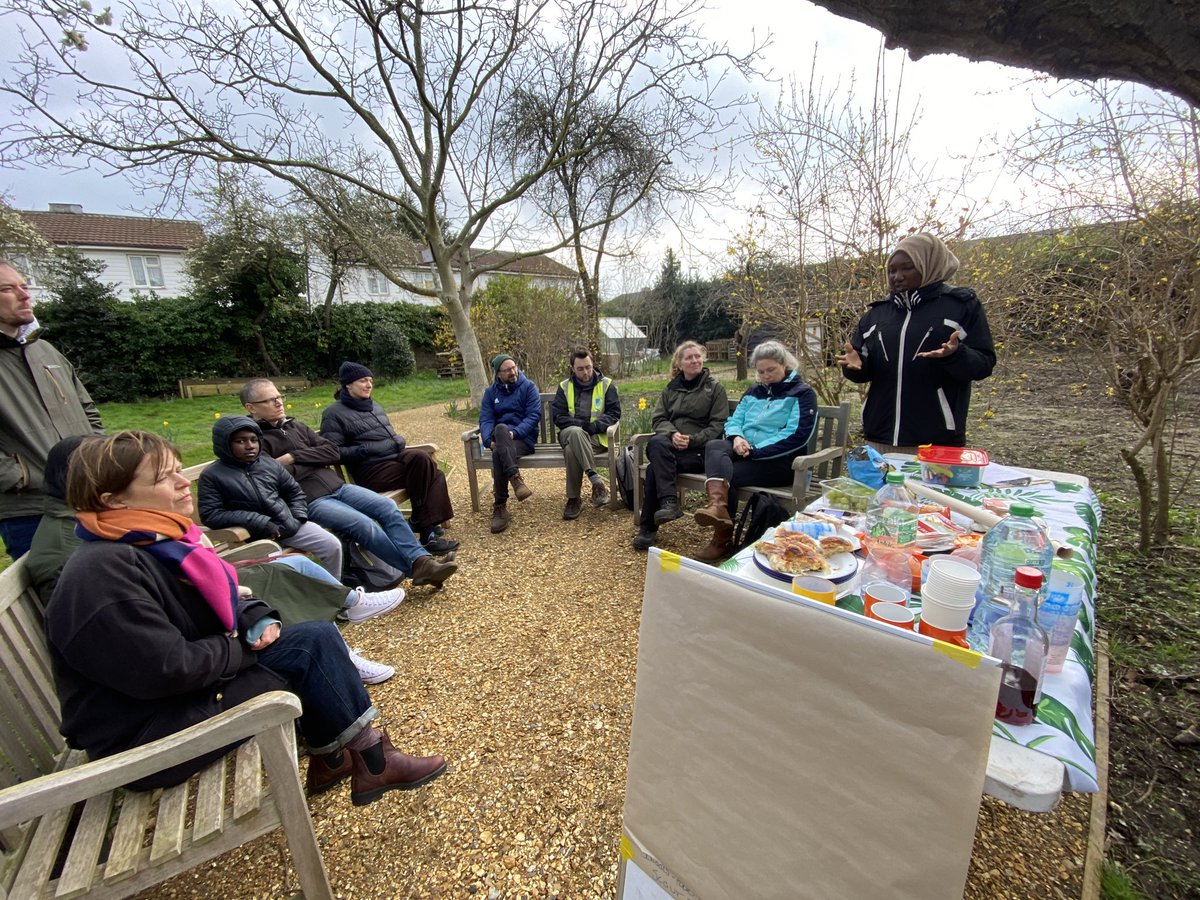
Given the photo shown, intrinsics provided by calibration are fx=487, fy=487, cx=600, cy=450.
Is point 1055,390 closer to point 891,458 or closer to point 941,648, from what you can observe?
point 891,458

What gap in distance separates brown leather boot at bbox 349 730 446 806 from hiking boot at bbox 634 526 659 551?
200 cm

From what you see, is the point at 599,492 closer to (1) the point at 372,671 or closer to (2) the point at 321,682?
(1) the point at 372,671

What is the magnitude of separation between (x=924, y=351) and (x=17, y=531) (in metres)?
4.28

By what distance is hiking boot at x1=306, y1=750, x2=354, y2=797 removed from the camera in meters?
1.78

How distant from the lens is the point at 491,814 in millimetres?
1707

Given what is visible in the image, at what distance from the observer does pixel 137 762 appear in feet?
3.52

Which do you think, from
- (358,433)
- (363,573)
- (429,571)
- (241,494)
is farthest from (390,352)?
(429,571)

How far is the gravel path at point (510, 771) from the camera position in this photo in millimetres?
1492

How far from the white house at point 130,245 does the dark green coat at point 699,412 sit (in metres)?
24.2

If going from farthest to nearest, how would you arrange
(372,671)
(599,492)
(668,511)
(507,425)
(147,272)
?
1. (147,272)
2. (599,492)
3. (507,425)
4. (668,511)
5. (372,671)

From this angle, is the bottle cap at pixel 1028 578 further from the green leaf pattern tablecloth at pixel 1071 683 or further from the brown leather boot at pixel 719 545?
the brown leather boot at pixel 719 545

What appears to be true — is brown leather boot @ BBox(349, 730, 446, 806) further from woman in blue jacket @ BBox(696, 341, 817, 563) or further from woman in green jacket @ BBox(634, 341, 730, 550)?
woman in green jacket @ BBox(634, 341, 730, 550)

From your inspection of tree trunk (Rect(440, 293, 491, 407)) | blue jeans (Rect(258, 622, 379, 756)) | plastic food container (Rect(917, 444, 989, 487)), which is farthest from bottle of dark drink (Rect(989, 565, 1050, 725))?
tree trunk (Rect(440, 293, 491, 407))

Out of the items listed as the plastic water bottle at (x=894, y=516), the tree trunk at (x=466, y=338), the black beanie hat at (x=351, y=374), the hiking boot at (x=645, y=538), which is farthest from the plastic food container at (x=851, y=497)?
the tree trunk at (x=466, y=338)
